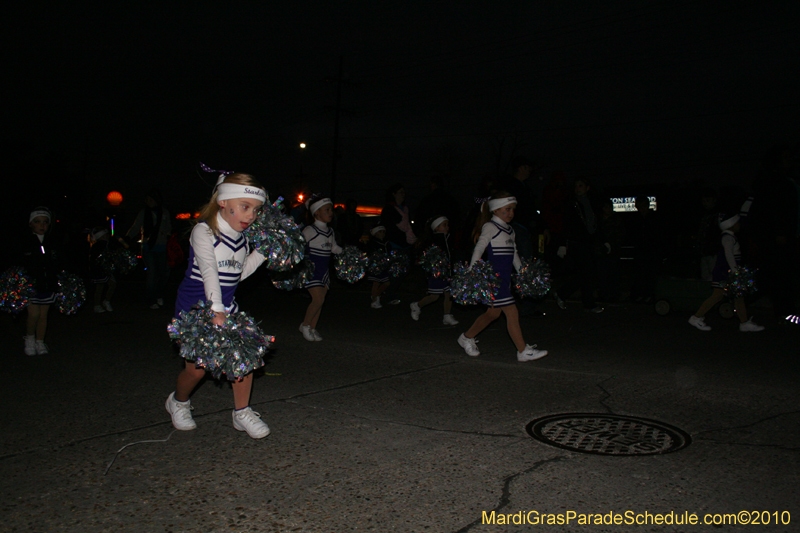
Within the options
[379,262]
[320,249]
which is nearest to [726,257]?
[379,262]

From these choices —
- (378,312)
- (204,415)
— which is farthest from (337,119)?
(204,415)

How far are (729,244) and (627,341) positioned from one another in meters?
1.98

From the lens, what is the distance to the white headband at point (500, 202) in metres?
6.23

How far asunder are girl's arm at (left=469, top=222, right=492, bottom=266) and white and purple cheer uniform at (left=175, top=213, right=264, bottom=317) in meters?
2.72

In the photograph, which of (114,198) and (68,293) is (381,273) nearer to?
(68,293)

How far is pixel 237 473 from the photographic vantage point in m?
3.28

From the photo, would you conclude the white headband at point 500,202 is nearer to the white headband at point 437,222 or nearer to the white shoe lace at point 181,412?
the white headband at point 437,222

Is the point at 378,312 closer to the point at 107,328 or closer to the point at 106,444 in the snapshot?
the point at 107,328

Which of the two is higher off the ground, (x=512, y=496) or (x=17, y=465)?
(x=512, y=496)

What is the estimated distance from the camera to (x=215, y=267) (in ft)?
12.3

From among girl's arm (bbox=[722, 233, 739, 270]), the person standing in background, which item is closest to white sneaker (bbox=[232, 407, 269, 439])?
girl's arm (bbox=[722, 233, 739, 270])

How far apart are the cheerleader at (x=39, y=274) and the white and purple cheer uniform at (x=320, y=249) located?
2.80 meters

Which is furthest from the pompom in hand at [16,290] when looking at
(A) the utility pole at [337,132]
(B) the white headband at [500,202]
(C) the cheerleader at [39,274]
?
(A) the utility pole at [337,132]

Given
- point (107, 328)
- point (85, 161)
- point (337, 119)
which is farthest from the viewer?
point (85, 161)
